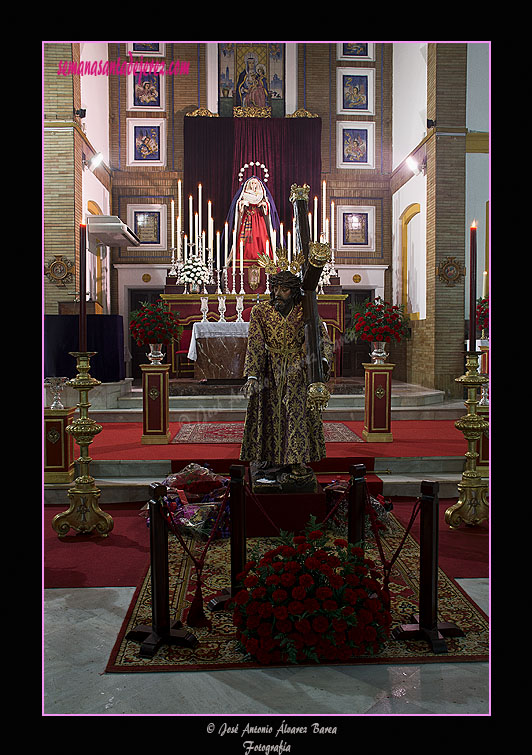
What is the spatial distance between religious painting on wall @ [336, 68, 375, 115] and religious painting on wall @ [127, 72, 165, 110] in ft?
13.4

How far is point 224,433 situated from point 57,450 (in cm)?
257

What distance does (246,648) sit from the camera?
319 centimetres

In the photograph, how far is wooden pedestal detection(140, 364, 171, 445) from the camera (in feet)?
25.0

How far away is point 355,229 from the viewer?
49.7 feet

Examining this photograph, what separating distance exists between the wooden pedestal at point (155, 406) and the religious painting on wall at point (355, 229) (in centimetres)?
859

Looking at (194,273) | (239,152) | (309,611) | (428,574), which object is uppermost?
(239,152)

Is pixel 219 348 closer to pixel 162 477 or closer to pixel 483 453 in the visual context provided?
pixel 162 477

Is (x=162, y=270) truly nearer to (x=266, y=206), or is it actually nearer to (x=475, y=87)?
(x=266, y=206)

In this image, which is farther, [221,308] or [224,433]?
[221,308]

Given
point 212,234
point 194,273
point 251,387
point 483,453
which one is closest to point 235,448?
point 251,387

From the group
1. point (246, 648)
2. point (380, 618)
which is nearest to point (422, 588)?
point (380, 618)

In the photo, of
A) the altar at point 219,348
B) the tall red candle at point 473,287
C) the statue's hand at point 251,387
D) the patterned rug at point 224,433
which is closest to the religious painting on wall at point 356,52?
the altar at point 219,348

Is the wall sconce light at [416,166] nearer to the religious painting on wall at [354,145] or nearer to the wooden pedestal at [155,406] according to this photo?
the religious painting on wall at [354,145]

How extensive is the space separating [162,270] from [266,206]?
2805 millimetres
